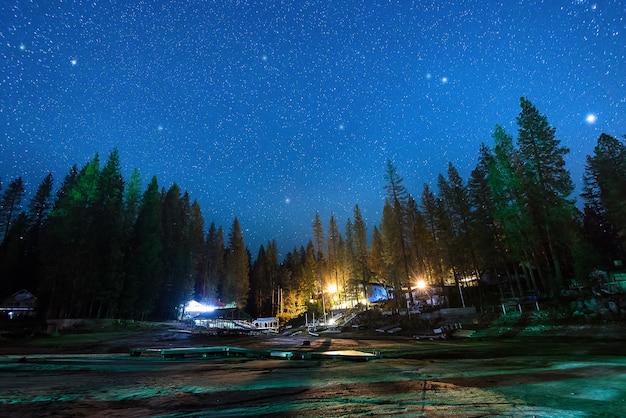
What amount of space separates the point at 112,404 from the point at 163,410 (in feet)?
3.78

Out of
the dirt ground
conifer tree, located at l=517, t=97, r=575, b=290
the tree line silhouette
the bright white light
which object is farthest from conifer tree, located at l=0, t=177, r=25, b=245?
conifer tree, located at l=517, t=97, r=575, b=290

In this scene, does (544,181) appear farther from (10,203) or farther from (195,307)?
(10,203)

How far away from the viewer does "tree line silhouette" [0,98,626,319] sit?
32.7m

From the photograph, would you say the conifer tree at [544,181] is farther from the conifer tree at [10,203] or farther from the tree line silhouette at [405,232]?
the conifer tree at [10,203]

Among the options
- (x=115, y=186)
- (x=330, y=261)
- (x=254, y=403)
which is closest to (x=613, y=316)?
(x=254, y=403)

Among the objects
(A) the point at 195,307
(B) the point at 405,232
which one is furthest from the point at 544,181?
(A) the point at 195,307

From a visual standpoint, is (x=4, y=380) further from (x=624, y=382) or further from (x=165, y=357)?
(x=624, y=382)

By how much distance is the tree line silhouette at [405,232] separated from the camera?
3272 centimetres

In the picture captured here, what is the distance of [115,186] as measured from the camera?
131 ft

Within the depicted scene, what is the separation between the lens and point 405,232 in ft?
158

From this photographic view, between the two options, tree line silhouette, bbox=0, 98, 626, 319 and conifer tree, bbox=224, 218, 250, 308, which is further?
conifer tree, bbox=224, 218, 250, 308

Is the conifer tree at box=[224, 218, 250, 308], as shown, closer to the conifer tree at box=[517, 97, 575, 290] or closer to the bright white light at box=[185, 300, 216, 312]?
the bright white light at box=[185, 300, 216, 312]

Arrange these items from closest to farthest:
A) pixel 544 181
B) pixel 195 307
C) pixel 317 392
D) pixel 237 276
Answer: pixel 317 392 < pixel 544 181 < pixel 195 307 < pixel 237 276

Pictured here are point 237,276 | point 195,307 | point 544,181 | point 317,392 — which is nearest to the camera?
point 317,392
